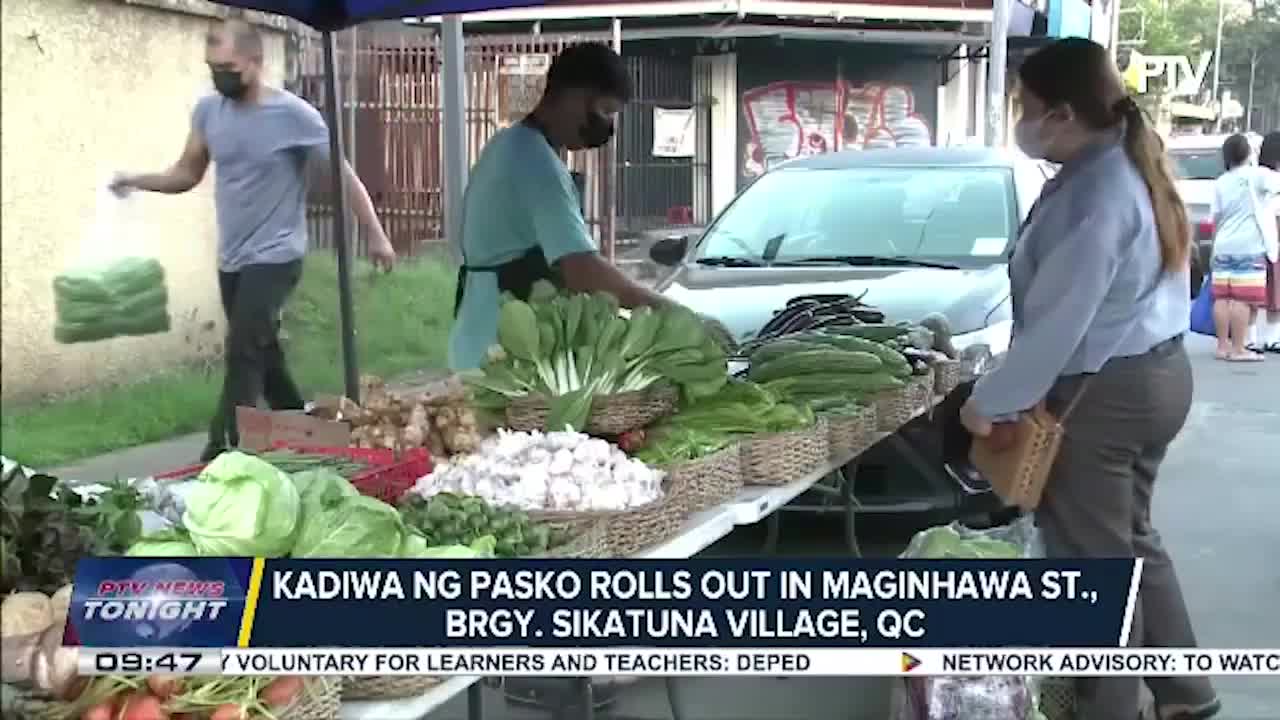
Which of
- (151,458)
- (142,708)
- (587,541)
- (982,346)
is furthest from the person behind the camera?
(151,458)

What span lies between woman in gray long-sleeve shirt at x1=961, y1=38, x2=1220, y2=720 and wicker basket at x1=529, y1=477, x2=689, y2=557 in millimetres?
872

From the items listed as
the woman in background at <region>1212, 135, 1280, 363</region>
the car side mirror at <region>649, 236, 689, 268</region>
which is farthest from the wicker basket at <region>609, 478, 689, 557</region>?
the woman in background at <region>1212, 135, 1280, 363</region>

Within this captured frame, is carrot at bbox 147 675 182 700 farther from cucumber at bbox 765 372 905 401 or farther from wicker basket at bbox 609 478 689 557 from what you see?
cucumber at bbox 765 372 905 401

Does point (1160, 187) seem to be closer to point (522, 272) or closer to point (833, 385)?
point (833, 385)

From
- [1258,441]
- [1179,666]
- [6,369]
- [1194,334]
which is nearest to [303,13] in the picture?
[6,369]

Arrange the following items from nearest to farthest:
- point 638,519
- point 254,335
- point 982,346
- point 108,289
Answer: point 638,519, point 982,346, point 254,335, point 108,289

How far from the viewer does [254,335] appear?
194 inches

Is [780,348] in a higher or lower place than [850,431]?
higher

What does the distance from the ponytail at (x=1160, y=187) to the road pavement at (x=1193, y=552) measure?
3.20ft

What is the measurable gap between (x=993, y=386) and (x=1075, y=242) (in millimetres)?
418

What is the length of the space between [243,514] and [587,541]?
65 cm

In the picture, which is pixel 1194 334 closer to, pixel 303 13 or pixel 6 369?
pixel 303 13

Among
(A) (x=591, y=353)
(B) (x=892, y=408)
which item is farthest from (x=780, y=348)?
(A) (x=591, y=353)

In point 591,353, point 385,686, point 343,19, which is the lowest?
point 385,686
